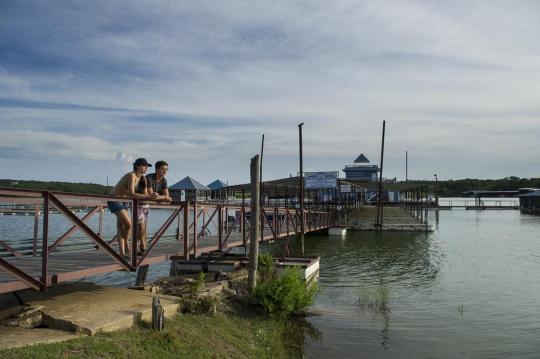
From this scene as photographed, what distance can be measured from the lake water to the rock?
501 cm

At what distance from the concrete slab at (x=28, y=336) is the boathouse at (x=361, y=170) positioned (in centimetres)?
6900

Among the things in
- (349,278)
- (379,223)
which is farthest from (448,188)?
(349,278)

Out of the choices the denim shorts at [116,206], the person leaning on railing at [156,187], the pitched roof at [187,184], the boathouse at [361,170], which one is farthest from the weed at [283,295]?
the boathouse at [361,170]

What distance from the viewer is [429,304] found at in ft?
45.6

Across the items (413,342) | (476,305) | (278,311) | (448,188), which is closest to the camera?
(413,342)

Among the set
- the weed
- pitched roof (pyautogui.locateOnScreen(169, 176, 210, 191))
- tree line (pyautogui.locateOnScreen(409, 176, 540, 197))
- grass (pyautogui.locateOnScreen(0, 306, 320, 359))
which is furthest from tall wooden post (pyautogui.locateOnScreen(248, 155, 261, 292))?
tree line (pyautogui.locateOnScreen(409, 176, 540, 197))

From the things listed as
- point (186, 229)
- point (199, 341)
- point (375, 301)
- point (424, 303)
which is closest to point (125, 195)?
point (186, 229)

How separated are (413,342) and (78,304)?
6.90m

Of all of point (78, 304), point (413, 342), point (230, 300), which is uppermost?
point (78, 304)

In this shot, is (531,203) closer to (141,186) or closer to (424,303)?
(424,303)

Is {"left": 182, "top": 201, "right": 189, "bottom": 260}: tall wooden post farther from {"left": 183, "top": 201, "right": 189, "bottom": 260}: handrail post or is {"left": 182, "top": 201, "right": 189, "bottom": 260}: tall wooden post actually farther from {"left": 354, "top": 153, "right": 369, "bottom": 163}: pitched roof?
{"left": 354, "top": 153, "right": 369, "bottom": 163}: pitched roof

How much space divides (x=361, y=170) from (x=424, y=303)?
61.1 metres

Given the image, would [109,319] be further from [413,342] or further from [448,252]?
[448,252]

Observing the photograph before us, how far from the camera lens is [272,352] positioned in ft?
28.9
